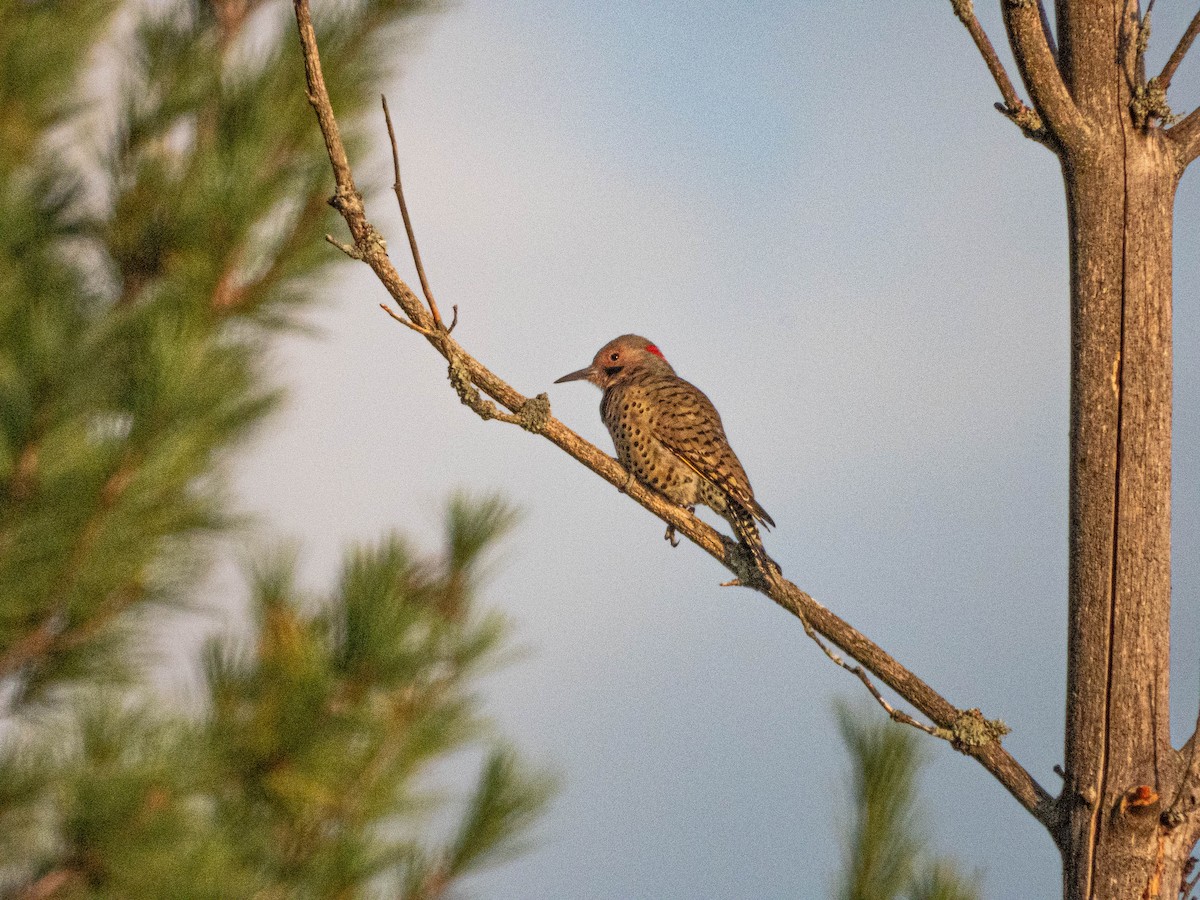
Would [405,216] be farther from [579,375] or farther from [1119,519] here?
[579,375]

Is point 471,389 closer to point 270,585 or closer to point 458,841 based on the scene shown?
point 270,585

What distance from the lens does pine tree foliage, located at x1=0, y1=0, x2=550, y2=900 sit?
272 cm

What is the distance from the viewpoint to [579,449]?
3047mm

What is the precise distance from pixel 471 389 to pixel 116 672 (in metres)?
1.35

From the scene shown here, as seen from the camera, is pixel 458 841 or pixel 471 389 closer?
pixel 471 389

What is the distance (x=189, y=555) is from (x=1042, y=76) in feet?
7.72

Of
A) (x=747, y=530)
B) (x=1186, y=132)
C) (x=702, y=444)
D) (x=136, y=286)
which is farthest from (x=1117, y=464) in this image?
(x=136, y=286)

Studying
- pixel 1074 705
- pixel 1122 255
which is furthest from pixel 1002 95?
pixel 1074 705

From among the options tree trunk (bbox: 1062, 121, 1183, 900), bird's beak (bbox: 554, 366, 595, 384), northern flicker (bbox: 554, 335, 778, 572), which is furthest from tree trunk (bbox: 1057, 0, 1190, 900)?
bird's beak (bbox: 554, 366, 595, 384)

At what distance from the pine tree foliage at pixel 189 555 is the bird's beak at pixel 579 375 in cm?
165

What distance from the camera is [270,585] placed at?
3.20 m

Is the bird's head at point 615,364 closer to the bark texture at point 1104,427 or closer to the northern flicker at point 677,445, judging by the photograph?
the northern flicker at point 677,445

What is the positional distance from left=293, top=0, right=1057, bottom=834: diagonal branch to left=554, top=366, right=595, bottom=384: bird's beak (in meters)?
2.23

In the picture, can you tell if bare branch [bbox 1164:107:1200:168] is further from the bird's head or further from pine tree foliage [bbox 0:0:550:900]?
the bird's head
